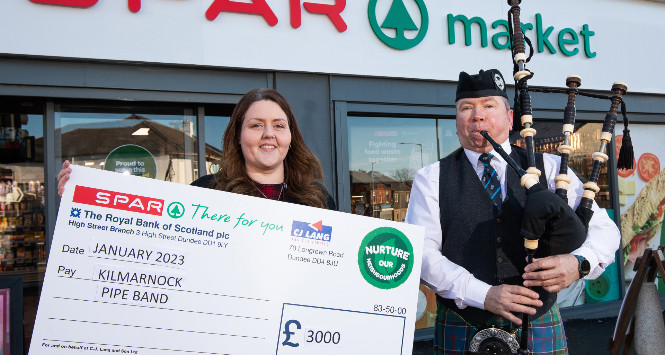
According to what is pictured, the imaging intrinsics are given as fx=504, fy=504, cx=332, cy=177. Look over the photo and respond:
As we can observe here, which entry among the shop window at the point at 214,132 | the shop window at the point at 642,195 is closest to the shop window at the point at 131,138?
the shop window at the point at 214,132

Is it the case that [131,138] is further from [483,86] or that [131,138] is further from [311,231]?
[483,86]

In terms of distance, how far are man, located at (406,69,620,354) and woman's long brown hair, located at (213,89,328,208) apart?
47 cm

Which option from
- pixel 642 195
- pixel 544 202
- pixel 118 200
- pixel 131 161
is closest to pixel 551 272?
pixel 544 202

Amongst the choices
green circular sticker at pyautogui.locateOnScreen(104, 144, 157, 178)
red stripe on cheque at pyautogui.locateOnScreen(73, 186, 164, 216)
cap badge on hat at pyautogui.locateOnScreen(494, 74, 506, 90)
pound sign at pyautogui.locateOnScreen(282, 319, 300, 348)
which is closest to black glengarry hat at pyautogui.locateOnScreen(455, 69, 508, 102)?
cap badge on hat at pyautogui.locateOnScreen(494, 74, 506, 90)

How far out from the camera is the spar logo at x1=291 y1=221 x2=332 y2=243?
71.9 inches

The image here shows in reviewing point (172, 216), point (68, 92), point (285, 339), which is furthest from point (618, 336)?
point (68, 92)

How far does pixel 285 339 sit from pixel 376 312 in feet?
1.13

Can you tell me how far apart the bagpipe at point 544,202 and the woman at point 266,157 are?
0.79 meters

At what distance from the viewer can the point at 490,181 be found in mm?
2180

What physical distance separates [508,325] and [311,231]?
2.99ft

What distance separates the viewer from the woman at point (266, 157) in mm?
2043

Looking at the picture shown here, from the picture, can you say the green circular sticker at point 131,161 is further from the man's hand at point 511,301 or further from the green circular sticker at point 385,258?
the man's hand at point 511,301

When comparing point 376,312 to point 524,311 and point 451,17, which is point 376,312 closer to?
point 524,311

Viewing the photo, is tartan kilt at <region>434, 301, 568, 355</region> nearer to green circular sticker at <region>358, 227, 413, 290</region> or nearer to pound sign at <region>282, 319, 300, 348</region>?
green circular sticker at <region>358, 227, 413, 290</region>
